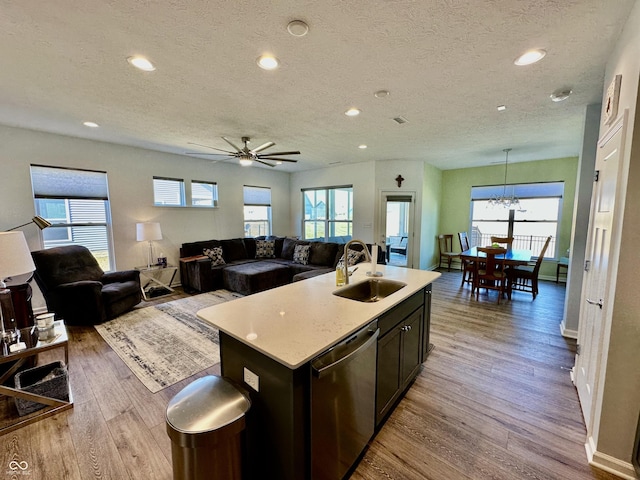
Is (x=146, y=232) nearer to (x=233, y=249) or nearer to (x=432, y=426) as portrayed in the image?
(x=233, y=249)

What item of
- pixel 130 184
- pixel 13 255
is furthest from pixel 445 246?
pixel 13 255

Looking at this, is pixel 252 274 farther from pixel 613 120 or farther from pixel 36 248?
pixel 613 120

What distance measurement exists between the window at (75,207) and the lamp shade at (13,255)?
275 centimetres

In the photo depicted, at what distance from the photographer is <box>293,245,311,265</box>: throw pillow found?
18.4 ft

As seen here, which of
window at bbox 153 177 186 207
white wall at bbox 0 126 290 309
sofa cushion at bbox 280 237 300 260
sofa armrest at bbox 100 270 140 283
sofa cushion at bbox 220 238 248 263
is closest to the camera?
white wall at bbox 0 126 290 309

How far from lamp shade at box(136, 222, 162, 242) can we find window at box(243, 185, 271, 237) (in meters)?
2.25

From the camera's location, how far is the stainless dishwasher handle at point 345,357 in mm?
1191

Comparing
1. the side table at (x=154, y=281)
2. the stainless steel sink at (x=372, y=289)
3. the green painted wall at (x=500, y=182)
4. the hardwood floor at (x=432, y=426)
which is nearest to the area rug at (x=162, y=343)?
the hardwood floor at (x=432, y=426)

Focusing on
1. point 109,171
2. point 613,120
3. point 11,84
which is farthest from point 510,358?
point 109,171

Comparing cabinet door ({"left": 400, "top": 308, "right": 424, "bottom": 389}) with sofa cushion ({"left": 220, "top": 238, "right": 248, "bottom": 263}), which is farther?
sofa cushion ({"left": 220, "top": 238, "right": 248, "bottom": 263})

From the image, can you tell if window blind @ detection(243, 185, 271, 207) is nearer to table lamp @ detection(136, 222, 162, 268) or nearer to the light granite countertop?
table lamp @ detection(136, 222, 162, 268)

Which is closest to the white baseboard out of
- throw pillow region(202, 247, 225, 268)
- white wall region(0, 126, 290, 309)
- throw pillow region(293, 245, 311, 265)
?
throw pillow region(293, 245, 311, 265)

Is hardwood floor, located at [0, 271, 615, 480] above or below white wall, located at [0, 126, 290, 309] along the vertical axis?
below

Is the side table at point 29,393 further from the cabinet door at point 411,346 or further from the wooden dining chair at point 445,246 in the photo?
the wooden dining chair at point 445,246
